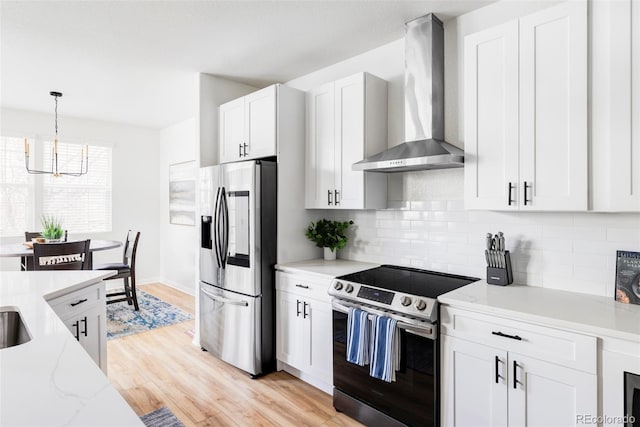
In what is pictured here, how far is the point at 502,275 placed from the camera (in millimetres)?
2227

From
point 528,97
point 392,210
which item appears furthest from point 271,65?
point 528,97

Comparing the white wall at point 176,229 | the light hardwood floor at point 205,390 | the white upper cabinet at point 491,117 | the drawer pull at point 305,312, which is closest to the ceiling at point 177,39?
the white upper cabinet at point 491,117

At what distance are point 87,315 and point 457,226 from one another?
2504mm

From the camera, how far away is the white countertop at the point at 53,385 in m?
0.86

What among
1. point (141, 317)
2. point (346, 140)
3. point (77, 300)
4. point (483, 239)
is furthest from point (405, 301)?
point (141, 317)

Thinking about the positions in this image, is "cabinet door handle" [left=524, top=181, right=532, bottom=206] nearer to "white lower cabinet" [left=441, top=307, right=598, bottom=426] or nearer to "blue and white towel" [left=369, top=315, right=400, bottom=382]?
"white lower cabinet" [left=441, top=307, right=598, bottom=426]

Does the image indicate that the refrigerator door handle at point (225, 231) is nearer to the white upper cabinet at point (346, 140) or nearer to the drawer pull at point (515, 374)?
the white upper cabinet at point (346, 140)

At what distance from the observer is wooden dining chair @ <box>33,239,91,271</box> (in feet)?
11.5

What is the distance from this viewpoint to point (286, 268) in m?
2.95

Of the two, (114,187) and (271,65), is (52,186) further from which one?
(271,65)

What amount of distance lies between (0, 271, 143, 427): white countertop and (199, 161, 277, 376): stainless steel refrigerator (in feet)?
5.04

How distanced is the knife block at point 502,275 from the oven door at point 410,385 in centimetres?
58

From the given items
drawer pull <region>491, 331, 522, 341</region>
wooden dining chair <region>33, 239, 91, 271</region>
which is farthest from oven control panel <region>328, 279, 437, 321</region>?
wooden dining chair <region>33, 239, 91, 271</region>

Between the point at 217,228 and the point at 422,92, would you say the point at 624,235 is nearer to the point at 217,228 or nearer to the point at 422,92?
the point at 422,92
